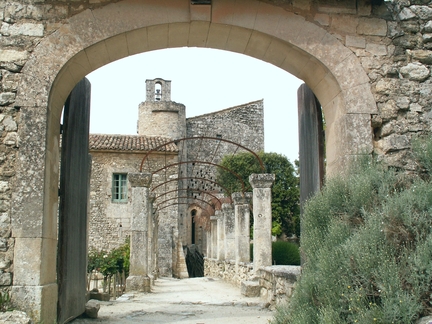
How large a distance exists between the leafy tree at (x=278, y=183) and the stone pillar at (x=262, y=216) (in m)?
16.6

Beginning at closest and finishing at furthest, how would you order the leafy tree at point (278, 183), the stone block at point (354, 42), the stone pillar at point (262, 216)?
the stone block at point (354, 42), the stone pillar at point (262, 216), the leafy tree at point (278, 183)

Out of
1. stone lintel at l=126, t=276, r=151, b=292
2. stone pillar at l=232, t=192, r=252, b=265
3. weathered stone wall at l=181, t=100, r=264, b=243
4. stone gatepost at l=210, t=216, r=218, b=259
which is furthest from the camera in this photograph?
weathered stone wall at l=181, t=100, r=264, b=243

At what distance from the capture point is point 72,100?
5957 millimetres

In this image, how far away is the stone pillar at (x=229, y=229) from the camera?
58.6 ft

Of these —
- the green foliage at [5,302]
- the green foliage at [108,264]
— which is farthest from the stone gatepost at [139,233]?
the green foliage at [5,302]

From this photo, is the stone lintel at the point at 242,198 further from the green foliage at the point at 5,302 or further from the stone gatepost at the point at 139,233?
the green foliage at the point at 5,302

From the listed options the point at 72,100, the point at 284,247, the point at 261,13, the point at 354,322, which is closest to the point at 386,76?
the point at 261,13

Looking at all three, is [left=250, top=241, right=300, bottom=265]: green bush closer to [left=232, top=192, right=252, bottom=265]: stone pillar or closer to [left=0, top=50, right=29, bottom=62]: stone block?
[left=232, top=192, right=252, bottom=265]: stone pillar

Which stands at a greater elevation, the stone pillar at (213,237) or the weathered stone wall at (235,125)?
the weathered stone wall at (235,125)

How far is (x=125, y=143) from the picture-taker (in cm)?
2495

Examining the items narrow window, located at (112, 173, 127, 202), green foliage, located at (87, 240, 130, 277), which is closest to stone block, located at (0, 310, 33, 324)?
green foliage, located at (87, 240, 130, 277)

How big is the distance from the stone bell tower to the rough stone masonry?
Result: 2557cm

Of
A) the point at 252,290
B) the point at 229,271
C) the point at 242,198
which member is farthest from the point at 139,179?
the point at 229,271

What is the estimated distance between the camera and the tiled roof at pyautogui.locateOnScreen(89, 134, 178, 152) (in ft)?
79.4
